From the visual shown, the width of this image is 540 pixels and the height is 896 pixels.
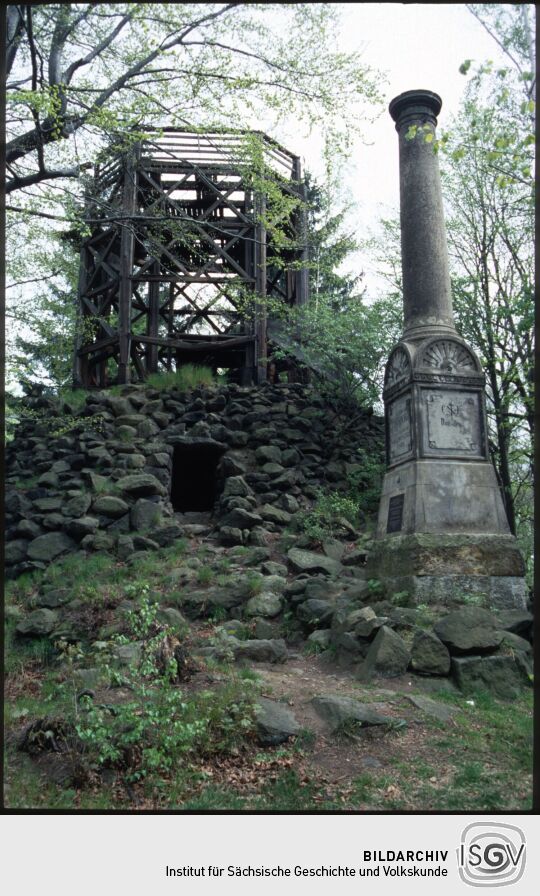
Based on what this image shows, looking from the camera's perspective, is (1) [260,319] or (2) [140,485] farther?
(1) [260,319]

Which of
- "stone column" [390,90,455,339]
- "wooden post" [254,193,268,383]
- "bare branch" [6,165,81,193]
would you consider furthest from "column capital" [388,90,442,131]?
"wooden post" [254,193,268,383]

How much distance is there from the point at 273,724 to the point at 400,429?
15.3 feet

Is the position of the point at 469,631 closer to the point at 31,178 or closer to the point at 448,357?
the point at 448,357

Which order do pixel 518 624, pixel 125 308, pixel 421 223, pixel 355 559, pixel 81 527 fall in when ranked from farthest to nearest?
pixel 125 308, pixel 81 527, pixel 355 559, pixel 421 223, pixel 518 624

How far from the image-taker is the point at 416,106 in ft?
30.3

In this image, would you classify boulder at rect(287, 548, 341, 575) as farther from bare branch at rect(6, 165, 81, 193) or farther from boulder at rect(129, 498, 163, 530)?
bare branch at rect(6, 165, 81, 193)

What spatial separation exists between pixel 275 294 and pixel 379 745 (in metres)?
14.4

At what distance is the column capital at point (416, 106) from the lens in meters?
9.16

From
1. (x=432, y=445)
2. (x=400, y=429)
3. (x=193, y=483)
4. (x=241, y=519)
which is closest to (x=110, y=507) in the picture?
(x=241, y=519)

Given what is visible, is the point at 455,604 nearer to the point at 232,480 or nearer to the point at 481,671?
the point at 481,671

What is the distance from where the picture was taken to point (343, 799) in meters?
4.23

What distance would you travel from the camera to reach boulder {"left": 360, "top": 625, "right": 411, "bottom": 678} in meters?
6.20

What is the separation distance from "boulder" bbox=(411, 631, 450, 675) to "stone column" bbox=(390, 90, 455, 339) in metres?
4.15
